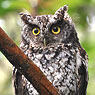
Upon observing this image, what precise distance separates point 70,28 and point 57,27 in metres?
0.16

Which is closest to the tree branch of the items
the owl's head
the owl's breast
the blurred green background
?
the owl's breast

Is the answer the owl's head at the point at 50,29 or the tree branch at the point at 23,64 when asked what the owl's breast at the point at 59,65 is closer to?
the owl's head at the point at 50,29

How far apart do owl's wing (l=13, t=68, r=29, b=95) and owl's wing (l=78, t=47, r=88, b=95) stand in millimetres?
Answer: 689

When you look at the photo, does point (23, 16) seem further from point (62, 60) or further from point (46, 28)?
point (62, 60)

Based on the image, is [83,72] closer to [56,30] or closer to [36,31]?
[56,30]

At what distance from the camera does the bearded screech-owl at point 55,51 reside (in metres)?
3.41

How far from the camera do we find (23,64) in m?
2.22

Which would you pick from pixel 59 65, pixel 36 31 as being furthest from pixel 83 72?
pixel 36 31

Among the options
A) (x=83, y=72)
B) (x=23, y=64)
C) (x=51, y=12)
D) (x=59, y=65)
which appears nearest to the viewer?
(x=23, y=64)

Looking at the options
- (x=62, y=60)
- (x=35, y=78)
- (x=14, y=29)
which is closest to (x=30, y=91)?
(x=62, y=60)

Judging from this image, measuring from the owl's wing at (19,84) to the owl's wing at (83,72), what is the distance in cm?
69

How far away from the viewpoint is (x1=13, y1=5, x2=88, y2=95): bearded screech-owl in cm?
341

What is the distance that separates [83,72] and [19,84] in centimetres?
81

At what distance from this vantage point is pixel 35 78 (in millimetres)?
2291
